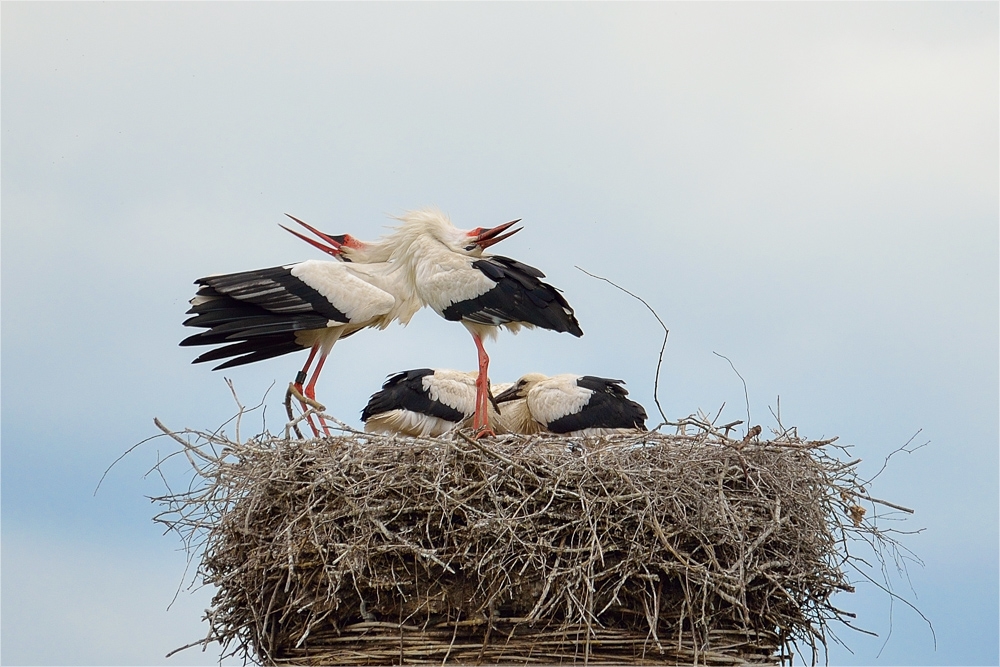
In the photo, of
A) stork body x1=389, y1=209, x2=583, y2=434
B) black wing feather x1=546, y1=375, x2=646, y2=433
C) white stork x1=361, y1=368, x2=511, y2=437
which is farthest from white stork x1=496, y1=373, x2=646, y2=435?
stork body x1=389, y1=209, x2=583, y2=434

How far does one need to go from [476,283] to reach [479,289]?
4 centimetres

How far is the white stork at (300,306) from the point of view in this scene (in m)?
6.80

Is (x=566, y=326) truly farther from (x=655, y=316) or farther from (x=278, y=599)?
(x=278, y=599)

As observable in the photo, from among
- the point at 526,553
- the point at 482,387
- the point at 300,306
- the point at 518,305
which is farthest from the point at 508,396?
the point at 526,553

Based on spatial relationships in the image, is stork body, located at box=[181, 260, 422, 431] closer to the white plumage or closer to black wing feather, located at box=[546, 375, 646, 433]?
the white plumage

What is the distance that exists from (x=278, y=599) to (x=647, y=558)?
1.63 metres

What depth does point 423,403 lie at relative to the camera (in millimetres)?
7633

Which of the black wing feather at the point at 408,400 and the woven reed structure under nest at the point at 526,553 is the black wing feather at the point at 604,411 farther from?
the woven reed structure under nest at the point at 526,553

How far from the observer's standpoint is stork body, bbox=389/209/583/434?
6.87m

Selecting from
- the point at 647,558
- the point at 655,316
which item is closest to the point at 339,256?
the point at 655,316

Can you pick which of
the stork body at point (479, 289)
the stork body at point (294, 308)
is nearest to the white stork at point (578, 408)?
the stork body at point (479, 289)

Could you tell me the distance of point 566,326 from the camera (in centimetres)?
690

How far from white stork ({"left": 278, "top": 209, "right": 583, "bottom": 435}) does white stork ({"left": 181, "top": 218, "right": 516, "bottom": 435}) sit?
2.5 inches

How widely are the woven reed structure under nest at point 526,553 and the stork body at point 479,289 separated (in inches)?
53.9
